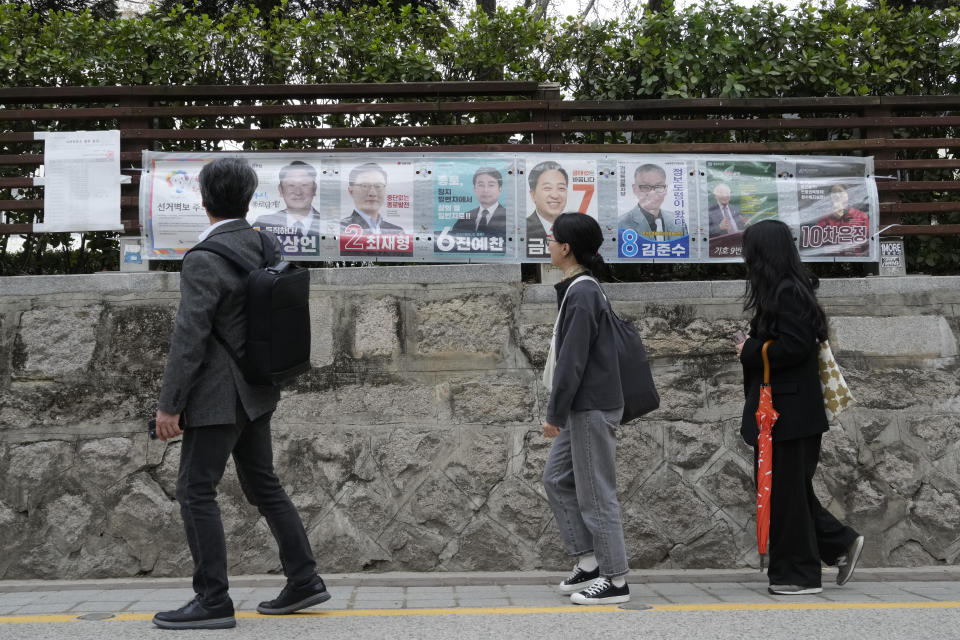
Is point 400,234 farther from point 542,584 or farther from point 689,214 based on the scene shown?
point 542,584

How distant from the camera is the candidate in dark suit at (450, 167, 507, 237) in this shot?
5.59 meters

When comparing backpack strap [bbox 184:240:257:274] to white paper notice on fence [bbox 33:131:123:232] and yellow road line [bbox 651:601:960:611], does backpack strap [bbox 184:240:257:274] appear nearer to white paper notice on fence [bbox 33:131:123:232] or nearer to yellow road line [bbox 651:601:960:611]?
white paper notice on fence [bbox 33:131:123:232]

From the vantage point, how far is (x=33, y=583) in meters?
4.91

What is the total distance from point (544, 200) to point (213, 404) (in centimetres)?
272

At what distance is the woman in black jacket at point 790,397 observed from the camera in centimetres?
429

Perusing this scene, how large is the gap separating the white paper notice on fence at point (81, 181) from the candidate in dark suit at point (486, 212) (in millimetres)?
2112

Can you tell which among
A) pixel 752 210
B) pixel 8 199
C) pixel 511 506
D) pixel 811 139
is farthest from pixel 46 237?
pixel 811 139

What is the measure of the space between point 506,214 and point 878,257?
7.86ft

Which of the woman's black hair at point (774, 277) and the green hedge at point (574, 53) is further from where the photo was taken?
the green hedge at point (574, 53)

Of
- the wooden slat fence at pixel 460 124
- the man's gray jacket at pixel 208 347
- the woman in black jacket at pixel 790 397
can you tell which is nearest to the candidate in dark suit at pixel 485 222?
the wooden slat fence at pixel 460 124

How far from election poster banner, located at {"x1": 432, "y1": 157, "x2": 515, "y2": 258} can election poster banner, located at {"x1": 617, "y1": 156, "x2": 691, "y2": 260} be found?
0.72 m

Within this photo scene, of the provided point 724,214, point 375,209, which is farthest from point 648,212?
point 375,209

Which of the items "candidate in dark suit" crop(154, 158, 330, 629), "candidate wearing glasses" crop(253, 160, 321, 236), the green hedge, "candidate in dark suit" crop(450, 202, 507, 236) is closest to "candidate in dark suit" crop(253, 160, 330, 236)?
"candidate wearing glasses" crop(253, 160, 321, 236)

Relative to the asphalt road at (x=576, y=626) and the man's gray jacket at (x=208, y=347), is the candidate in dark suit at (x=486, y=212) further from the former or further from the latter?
the asphalt road at (x=576, y=626)
